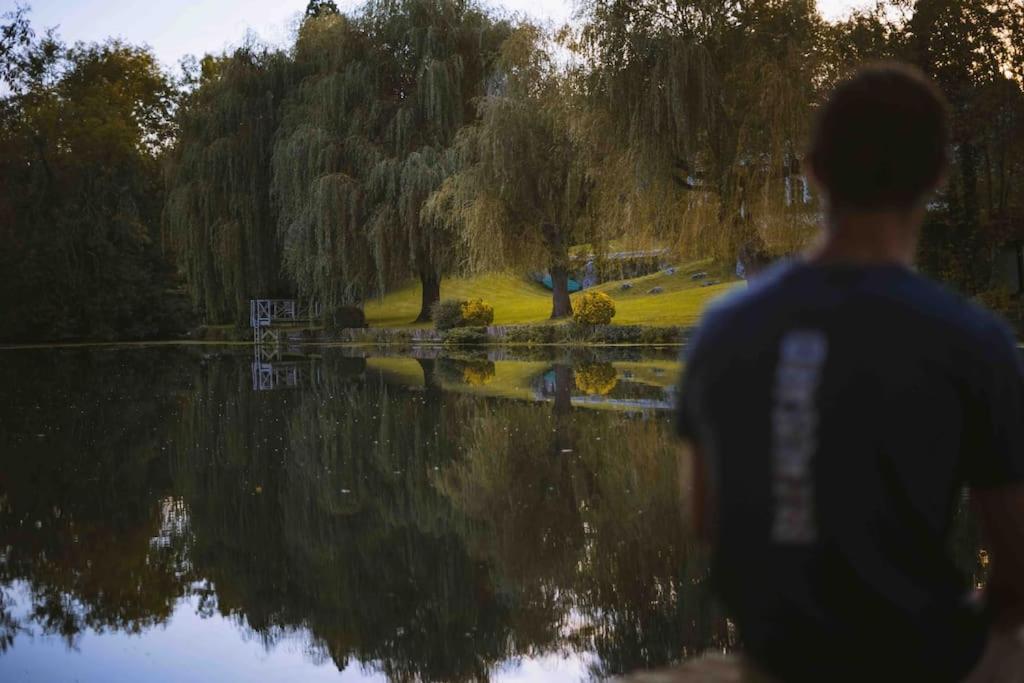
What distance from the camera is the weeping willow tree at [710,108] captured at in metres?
24.5

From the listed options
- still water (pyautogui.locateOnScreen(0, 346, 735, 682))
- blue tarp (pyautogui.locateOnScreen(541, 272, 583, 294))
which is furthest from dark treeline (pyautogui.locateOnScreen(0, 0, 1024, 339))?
blue tarp (pyautogui.locateOnScreen(541, 272, 583, 294))

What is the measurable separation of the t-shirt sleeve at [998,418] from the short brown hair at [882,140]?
11.1 inches

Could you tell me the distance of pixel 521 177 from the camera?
3181 centimetres

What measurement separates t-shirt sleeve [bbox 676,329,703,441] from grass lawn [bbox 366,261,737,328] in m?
30.6

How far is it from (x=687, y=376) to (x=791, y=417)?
0.68 ft

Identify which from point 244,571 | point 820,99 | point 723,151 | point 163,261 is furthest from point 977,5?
point 163,261

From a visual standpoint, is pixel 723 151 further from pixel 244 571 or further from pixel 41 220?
pixel 41 220

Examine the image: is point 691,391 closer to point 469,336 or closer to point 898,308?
point 898,308

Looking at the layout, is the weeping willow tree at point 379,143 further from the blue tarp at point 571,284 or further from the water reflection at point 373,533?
the water reflection at point 373,533

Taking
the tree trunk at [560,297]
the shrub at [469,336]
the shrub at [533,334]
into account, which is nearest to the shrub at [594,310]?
the shrub at [533,334]

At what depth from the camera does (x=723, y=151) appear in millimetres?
25625

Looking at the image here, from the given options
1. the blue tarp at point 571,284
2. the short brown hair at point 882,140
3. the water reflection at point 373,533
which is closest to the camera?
the short brown hair at point 882,140

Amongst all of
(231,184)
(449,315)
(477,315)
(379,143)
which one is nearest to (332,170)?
(379,143)

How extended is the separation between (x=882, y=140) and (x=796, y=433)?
18.8 inches
